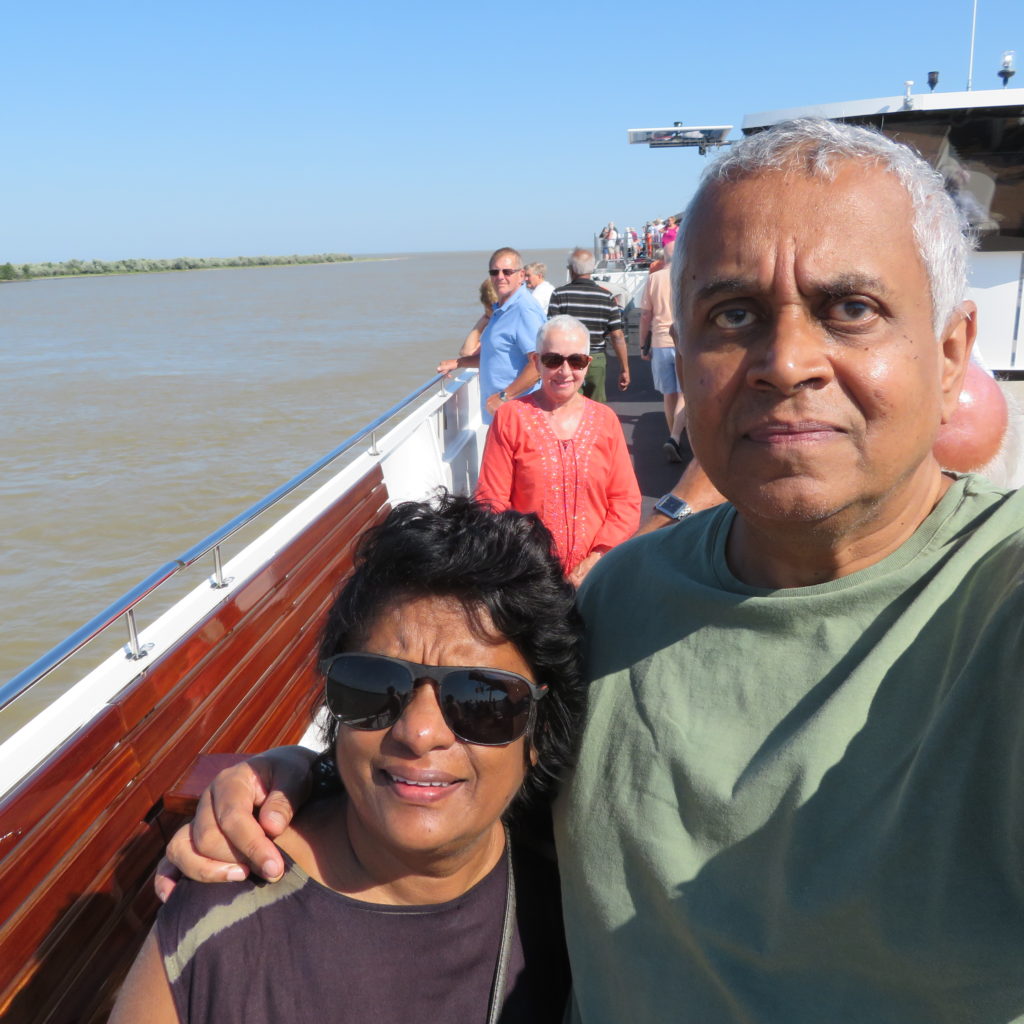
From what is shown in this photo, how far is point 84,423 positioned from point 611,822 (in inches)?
545

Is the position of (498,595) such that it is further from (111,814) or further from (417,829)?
(111,814)

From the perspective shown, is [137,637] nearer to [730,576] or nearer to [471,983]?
[471,983]

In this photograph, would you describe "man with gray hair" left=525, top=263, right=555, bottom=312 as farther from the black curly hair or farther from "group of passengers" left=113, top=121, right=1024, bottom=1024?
"group of passengers" left=113, top=121, right=1024, bottom=1024

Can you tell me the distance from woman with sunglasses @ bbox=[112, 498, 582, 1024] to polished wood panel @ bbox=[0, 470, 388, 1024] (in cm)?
49

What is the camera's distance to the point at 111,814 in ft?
5.95

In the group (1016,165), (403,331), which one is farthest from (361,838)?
(403,331)

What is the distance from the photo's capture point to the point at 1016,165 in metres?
6.47

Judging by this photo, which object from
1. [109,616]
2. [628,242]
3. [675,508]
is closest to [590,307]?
[675,508]

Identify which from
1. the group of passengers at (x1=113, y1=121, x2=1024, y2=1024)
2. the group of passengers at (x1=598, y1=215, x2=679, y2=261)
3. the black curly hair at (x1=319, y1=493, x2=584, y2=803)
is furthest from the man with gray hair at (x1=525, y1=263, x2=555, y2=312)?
the group of passengers at (x1=598, y1=215, x2=679, y2=261)

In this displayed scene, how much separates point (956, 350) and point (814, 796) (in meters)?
0.57

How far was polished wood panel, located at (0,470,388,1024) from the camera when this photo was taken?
157 cm

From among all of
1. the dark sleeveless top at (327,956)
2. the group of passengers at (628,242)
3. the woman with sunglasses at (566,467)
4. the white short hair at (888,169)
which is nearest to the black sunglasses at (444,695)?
the dark sleeveless top at (327,956)

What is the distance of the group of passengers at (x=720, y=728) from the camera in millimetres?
936

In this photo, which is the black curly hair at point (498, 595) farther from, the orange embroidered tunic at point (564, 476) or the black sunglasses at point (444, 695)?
the orange embroidered tunic at point (564, 476)
